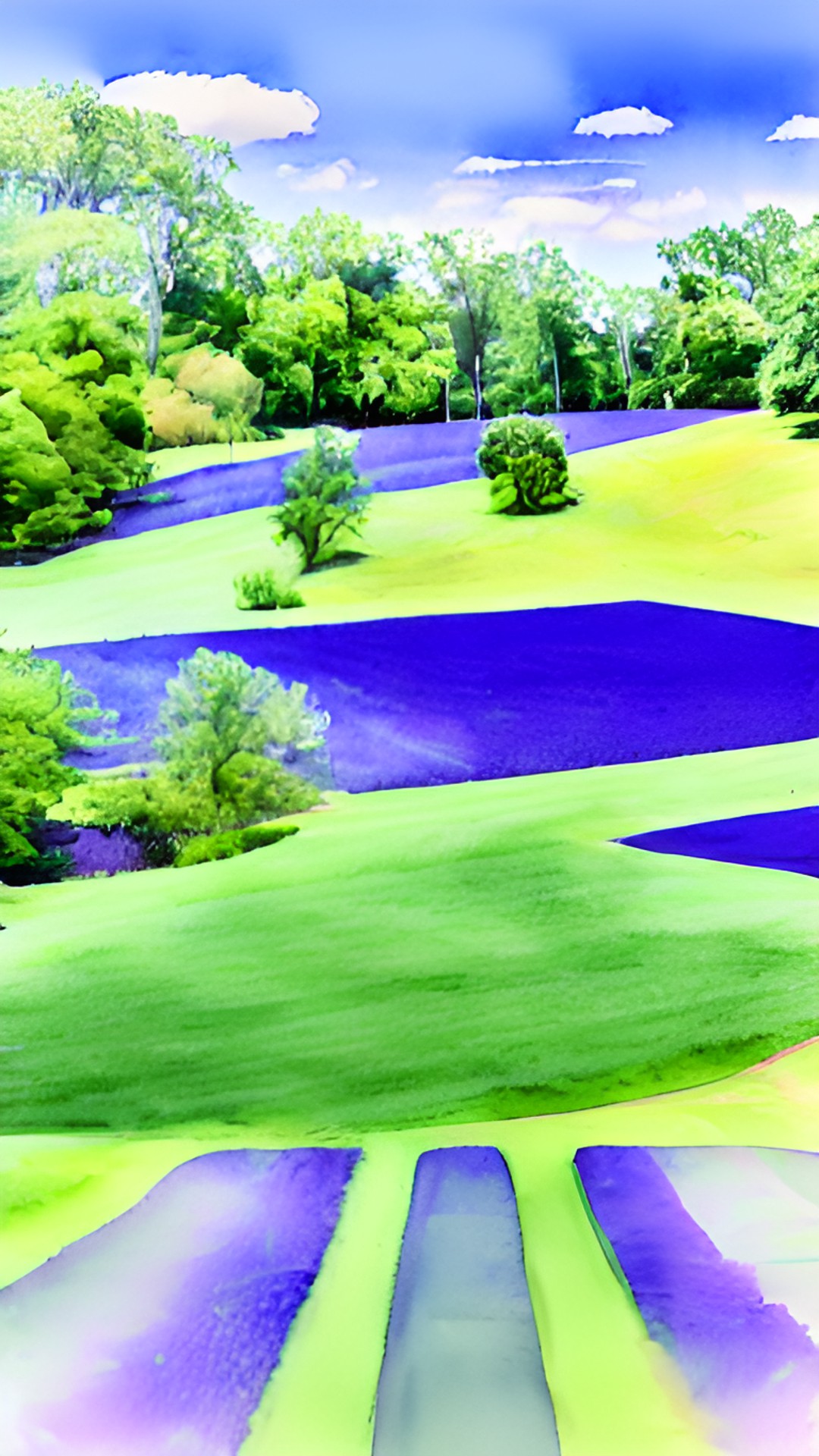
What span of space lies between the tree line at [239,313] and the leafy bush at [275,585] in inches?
9.5

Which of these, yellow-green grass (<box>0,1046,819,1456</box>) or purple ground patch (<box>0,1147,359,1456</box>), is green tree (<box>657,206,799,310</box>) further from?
purple ground patch (<box>0,1147,359,1456</box>)

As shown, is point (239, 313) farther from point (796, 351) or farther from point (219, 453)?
point (796, 351)

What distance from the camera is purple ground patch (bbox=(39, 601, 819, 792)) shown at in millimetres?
2381

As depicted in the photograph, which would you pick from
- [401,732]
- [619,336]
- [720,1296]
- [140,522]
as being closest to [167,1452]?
[720,1296]

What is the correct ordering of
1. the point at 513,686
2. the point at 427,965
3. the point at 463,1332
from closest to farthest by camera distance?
1. the point at 463,1332
2. the point at 427,965
3. the point at 513,686

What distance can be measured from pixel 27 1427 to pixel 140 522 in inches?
59.9

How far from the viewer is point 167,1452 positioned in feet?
5.81

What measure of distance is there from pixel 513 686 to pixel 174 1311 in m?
1.19

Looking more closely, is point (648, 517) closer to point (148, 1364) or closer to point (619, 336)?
point (619, 336)

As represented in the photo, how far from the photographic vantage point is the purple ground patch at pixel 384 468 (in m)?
2.45

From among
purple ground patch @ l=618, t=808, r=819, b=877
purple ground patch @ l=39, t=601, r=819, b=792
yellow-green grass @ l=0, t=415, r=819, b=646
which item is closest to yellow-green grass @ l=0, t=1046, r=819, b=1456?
purple ground patch @ l=618, t=808, r=819, b=877

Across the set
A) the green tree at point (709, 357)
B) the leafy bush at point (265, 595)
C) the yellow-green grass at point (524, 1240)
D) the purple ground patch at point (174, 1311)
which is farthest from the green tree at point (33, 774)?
the green tree at point (709, 357)

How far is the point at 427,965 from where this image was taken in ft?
7.46

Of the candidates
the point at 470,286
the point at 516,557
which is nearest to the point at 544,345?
the point at 470,286
